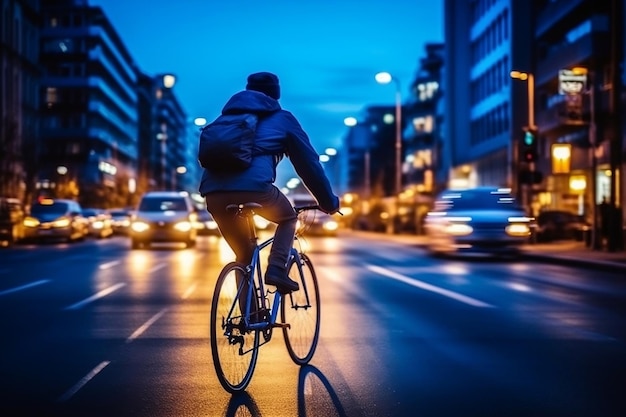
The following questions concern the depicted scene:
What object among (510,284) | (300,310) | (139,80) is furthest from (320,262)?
(139,80)

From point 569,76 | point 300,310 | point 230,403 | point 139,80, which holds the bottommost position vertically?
point 230,403

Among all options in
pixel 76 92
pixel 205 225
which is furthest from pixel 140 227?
pixel 76 92

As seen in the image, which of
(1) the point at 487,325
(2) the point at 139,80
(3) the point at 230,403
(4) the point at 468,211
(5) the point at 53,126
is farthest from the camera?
(2) the point at 139,80

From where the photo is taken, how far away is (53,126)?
365ft

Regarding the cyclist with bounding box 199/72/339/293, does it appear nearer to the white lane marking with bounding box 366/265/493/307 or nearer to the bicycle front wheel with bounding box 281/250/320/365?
the bicycle front wheel with bounding box 281/250/320/365

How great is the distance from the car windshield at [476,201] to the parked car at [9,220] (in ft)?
52.8

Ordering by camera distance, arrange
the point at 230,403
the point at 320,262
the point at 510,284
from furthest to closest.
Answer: the point at 320,262 < the point at 510,284 < the point at 230,403

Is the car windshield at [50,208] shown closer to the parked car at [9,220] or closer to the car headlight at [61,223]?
the car headlight at [61,223]

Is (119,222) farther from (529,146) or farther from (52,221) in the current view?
(529,146)

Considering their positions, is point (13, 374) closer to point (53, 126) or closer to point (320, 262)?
point (320, 262)

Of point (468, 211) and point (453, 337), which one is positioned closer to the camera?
point (453, 337)

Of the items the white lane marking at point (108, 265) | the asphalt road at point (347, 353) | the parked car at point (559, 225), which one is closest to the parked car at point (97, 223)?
the parked car at point (559, 225)

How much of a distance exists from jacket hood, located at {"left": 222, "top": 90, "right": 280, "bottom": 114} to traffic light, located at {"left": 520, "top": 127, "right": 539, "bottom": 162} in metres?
27.1

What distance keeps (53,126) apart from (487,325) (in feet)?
346
